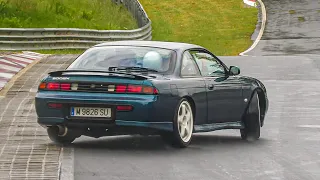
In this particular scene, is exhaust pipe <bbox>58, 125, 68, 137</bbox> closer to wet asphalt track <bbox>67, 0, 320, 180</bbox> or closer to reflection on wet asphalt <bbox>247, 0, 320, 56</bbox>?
wet asphalt track <bbox>67, 0, 320, 180</bbox>

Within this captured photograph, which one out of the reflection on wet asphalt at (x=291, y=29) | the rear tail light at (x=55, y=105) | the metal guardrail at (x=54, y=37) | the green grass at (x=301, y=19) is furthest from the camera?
A: the green grass at (x=301, y=19)

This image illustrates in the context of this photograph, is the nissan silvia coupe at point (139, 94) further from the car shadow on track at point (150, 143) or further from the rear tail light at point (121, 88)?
the car shadow on track at point (150, 143)

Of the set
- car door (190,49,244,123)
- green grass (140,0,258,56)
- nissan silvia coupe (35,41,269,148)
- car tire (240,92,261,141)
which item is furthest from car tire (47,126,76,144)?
green grass (140,0,258,56)

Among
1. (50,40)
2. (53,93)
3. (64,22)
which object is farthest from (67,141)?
(64,22)

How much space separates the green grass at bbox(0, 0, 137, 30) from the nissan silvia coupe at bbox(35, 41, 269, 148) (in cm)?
2414

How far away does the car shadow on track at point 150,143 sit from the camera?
1196cm

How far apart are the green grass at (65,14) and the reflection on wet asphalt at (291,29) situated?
6.34m

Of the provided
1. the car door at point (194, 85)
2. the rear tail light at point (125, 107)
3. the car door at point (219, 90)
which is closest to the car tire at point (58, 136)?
the rear tail light at point (125, 107)

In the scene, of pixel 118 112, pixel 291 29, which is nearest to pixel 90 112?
pixel 118 112

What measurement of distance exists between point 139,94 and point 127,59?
0.85m

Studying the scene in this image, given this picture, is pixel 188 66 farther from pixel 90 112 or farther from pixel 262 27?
pixel 262 27

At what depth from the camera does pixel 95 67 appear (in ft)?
38.9

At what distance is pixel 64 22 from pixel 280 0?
2468 centimetres

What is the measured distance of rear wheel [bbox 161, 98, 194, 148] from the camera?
11.4 m
